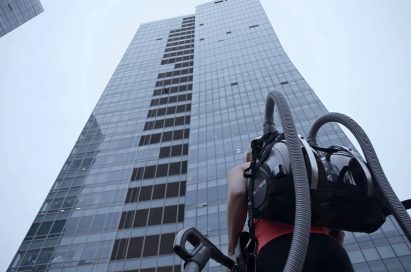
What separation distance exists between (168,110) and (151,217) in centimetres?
2155

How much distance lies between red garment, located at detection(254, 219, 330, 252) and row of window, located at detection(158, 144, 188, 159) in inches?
1615

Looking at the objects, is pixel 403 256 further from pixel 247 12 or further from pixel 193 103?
pixel 247 12

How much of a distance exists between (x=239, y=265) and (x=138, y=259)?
3075 centimetres

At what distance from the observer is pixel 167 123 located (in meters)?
50.2

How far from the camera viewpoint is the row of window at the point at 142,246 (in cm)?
3178

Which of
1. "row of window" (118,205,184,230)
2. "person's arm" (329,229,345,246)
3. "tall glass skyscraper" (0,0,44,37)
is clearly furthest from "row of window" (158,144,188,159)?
"tall glass skyscraper" (0,0,44,37)

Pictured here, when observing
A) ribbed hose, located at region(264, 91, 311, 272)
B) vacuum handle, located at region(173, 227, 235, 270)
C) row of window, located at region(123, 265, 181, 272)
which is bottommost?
row of window, located at region(123, 265, 181, 272)

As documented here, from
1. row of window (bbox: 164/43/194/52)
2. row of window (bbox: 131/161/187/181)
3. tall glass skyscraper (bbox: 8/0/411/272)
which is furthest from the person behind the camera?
row of window (bbox: 164/43/194/52)

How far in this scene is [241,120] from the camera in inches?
1690

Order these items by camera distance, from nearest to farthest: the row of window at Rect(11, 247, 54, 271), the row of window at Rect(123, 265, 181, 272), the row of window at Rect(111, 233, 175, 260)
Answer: the row of window at Rect(123, 265, 181, 272) → the row of window at Rect(111, 233, 175, 260) → the row of window at Rect(11, 247, 54, 271)

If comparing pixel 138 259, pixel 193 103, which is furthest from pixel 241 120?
pixel 138 259

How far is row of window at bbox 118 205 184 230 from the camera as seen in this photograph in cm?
3503

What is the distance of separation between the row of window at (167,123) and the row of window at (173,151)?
17.8 ft

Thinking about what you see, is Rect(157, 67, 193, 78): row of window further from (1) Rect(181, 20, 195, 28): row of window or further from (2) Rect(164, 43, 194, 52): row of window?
(1) Rect(181, 20, 195, 28): row of window
